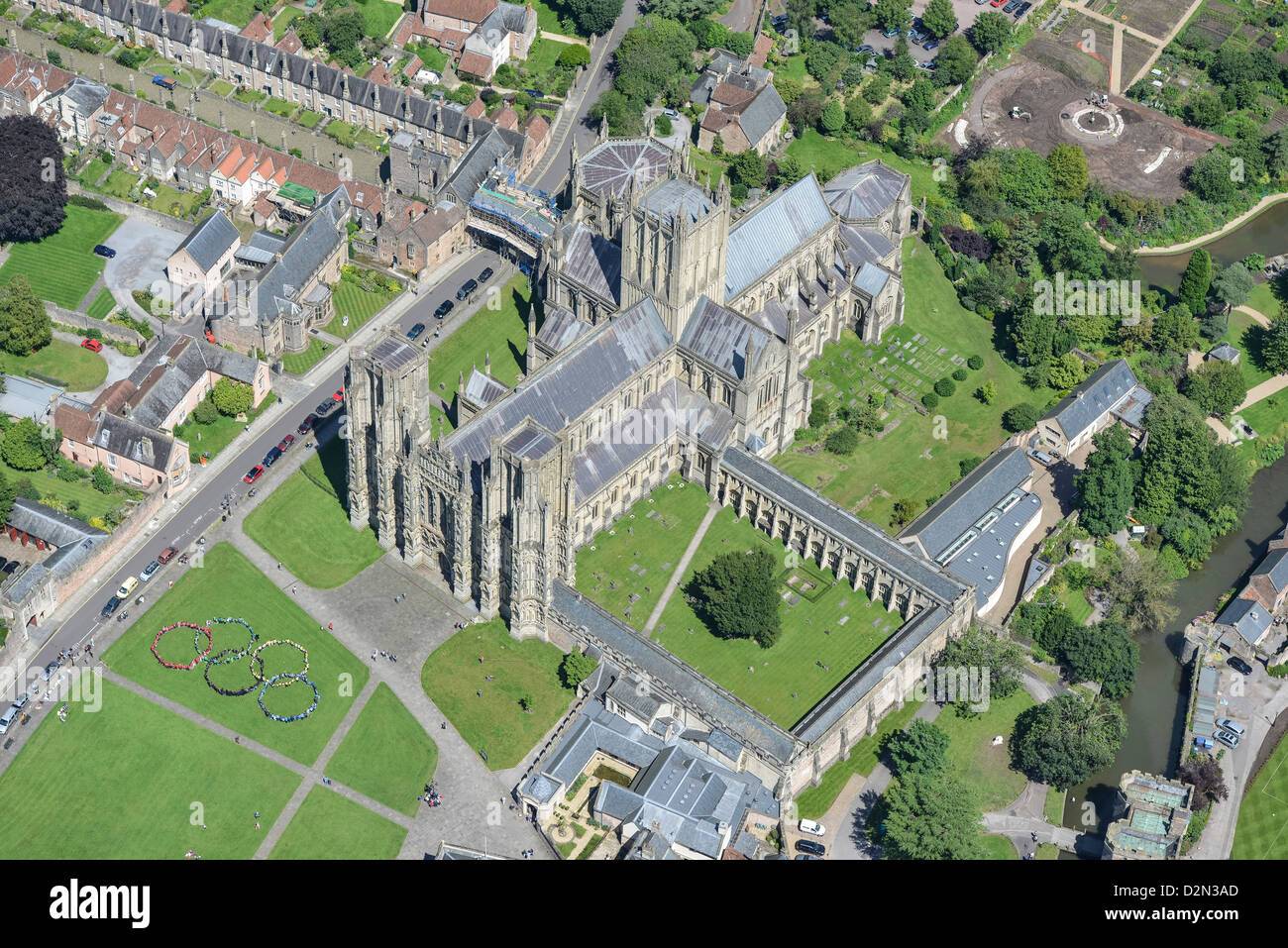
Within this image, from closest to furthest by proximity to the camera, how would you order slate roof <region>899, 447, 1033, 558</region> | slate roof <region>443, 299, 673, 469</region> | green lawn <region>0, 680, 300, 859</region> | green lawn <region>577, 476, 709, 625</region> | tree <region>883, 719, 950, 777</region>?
1. green lawn <region>0, 680, 300, 859</region>
2. tree <region>883, 719, 950, 777</region>
3. slate roof <region>443, 299, 673, 469</region>
4. green lawn <region>577, 476, 709, 625</region>
5. slate roof <region>899, 447, 1033, 558</region>

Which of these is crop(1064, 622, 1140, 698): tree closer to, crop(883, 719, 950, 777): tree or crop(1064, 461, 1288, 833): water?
crop(1064, 461, 1288, 833): water

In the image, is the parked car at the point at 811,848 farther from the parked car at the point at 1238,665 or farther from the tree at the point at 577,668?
the parked car at the point at 1238,665

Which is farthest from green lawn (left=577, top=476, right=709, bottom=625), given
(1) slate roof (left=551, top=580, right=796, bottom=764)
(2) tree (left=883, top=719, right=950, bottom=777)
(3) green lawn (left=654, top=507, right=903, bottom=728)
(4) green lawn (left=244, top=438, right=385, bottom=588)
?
(2) tree (left=883, top=719, right=950, bottom=777)

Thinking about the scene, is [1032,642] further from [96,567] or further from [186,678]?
[96,567]

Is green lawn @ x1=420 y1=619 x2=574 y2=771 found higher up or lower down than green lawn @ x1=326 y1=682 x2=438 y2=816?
higher up

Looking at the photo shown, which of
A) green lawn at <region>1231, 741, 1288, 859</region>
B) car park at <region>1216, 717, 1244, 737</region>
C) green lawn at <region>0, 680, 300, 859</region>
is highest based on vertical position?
car park at <region>1216, 717, 1244, 737</region>

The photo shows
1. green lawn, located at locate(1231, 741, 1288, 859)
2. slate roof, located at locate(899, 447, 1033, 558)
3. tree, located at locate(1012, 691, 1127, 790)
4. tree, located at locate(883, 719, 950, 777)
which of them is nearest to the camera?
tree, located at locate(883, 719, 950, 777)

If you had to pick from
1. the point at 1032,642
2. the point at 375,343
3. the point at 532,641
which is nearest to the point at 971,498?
the point at 1032,642

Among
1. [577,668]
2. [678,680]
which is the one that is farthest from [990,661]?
[577,668]
